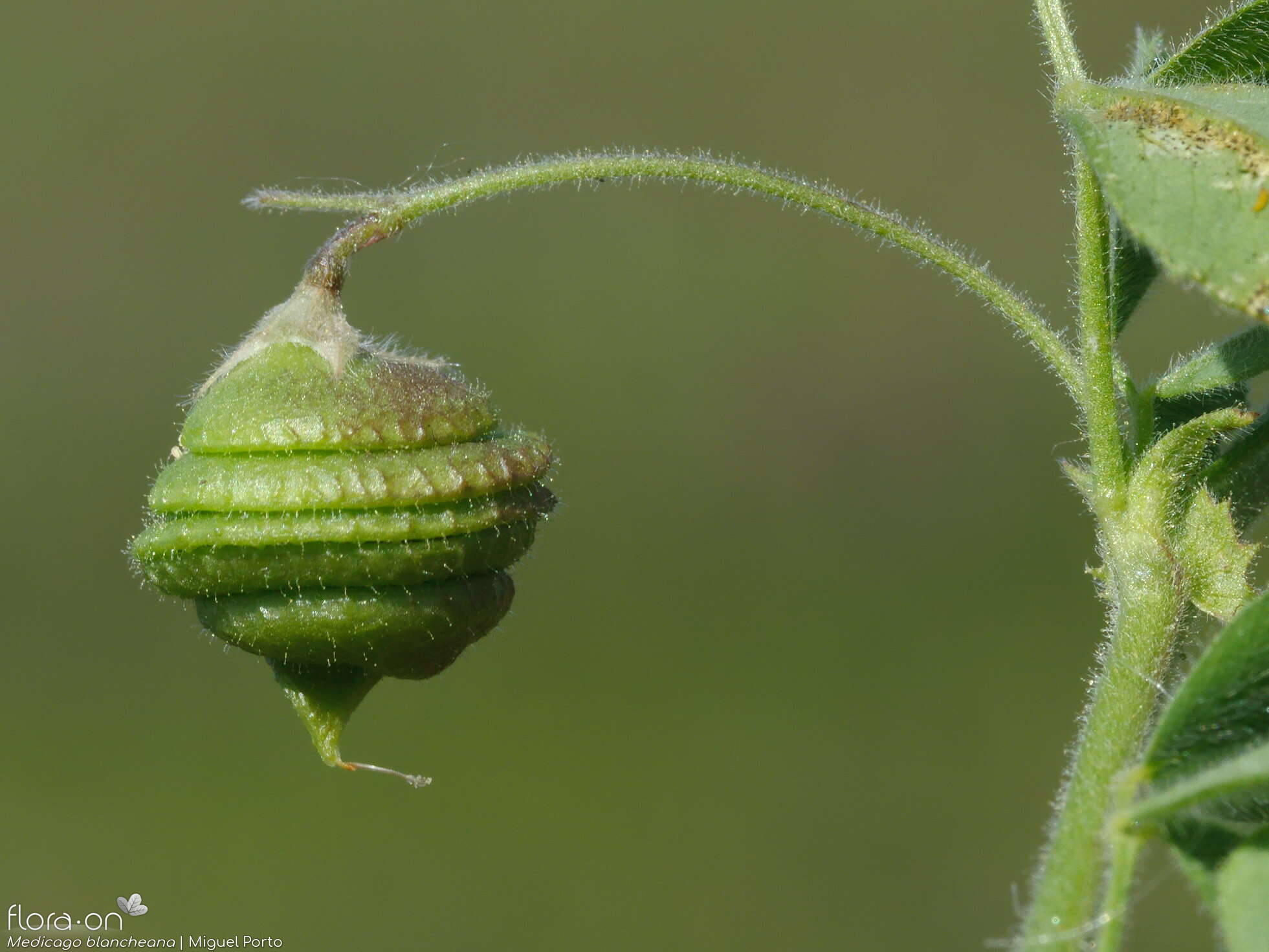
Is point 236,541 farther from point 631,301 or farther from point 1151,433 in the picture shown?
point 631,301

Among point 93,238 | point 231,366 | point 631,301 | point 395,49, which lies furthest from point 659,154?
point 395,49

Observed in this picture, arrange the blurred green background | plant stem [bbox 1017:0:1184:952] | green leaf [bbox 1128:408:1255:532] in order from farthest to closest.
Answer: the blurred green background
green leaf [bbox 1128:408:1255:532]
plant stem [bbox 1017:0:1184:952]

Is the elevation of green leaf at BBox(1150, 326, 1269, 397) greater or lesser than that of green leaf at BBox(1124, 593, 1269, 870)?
greater

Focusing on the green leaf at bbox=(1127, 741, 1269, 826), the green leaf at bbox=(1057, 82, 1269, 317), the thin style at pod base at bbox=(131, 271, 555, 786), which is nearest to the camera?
the green leaf at bbox=(1127, 741, 1269, 826)

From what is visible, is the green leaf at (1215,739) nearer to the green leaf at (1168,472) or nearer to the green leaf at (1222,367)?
the green leaf at (1168,472)

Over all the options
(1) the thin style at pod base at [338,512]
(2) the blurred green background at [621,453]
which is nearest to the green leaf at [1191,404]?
(1) the thin style at pod base at [338,512]

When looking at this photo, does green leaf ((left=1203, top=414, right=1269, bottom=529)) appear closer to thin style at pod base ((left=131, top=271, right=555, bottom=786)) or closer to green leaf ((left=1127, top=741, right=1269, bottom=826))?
green leaf ((left=1127, top=741, right=1269, bottom=826))

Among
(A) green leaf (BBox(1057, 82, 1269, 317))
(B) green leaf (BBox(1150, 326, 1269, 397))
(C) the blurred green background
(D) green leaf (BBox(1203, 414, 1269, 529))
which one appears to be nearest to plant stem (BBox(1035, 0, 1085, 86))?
(A) green leaf (BBox(1057, 82, 1269, 317))

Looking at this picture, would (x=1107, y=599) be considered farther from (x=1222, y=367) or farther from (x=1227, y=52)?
(x=1227, y=52)
